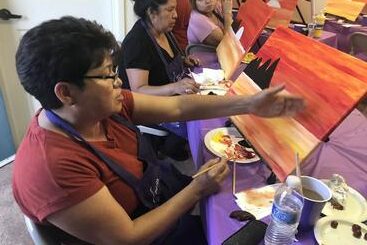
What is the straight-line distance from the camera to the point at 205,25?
2.27 meters

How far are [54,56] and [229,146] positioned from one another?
2.14ft

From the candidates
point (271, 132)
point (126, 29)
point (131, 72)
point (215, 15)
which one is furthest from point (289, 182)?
point (126, 29)

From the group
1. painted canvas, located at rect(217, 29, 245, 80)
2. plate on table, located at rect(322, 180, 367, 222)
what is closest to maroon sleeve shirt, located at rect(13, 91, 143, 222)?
plate on table, located at rect(322, 180, 367, 222)

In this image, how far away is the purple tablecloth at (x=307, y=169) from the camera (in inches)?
31.6

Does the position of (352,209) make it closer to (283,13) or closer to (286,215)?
(286,215)

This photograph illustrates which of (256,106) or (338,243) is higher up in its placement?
(256,106)

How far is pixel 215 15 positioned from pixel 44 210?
2135 mm

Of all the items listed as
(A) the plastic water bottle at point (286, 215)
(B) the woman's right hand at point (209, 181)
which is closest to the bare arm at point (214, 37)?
(B) the woman's right hand at point (209, 181)

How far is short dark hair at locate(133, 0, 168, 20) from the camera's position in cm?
162

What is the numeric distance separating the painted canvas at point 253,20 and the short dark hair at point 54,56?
1.00 metres

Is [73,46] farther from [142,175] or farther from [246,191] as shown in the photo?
[246,191]

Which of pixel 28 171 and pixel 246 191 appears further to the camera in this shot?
pixel 246 191

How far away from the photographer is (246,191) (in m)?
0.91

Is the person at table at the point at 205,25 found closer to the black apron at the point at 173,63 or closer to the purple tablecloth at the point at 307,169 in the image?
the black apron at the point at 173,63
